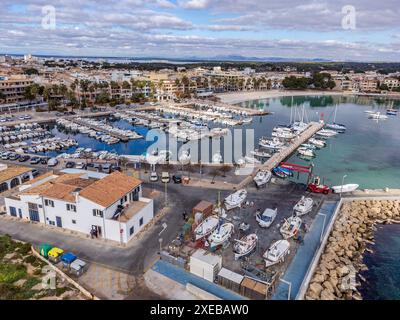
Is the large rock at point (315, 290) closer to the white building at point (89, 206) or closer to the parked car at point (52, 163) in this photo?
the white building at point (89, 206)

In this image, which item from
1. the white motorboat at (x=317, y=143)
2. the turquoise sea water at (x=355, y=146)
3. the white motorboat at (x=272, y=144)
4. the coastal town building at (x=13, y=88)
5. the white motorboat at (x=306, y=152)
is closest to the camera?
the turquoise sea water at (x=355, y=146)

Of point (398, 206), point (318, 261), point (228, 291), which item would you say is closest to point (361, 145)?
point (398, 206)

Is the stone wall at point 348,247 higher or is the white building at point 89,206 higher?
the white building at point 89,206

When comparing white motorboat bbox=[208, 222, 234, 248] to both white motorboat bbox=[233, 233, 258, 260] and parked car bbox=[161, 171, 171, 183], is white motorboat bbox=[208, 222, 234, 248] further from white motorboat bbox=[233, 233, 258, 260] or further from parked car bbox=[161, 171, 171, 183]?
parked car bbox=[161, 171, 171, 183]

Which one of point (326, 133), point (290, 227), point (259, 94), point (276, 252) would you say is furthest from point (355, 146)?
point (259, 94)

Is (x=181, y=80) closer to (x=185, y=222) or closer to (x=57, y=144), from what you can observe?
(x=57, y=144)

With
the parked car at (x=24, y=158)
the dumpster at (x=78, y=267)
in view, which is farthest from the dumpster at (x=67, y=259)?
the parked car at (x=24, y=158)

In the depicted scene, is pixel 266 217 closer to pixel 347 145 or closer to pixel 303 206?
pixel 303 206
